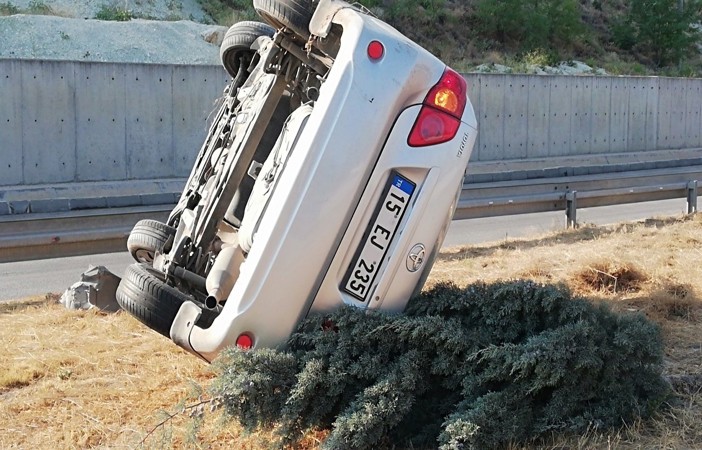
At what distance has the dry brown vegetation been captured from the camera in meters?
4.24

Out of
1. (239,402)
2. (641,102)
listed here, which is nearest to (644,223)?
(239,402)

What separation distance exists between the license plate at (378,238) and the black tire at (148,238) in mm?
2184

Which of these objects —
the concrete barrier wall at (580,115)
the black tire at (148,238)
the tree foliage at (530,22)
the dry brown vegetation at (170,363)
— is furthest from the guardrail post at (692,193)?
the tree foliage at (530,22)

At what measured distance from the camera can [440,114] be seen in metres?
4.72

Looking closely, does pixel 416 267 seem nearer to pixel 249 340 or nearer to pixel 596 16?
pixel 249 340

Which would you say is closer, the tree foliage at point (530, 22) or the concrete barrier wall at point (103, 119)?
the concrete barrier wall at point (103, 119)

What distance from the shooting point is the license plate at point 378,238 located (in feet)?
14.9

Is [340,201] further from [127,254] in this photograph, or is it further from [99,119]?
[99,119]

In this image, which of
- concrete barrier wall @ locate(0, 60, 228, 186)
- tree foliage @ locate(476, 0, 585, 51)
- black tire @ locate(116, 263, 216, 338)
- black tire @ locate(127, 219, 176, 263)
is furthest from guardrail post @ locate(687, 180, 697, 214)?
tree foliage @ locate(476, 0, 585, 51)

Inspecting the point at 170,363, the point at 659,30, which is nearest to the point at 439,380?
the point at 170,363

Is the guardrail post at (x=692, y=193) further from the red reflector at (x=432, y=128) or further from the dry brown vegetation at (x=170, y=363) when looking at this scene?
the red reflector at (x=432, y=128)

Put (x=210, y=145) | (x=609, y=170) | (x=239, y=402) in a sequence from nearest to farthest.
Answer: (x=239, y=402)
(x=210, y=145)
(x=609, y=170)

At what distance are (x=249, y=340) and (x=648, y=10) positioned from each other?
3985cm

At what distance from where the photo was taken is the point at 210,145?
6.20m
